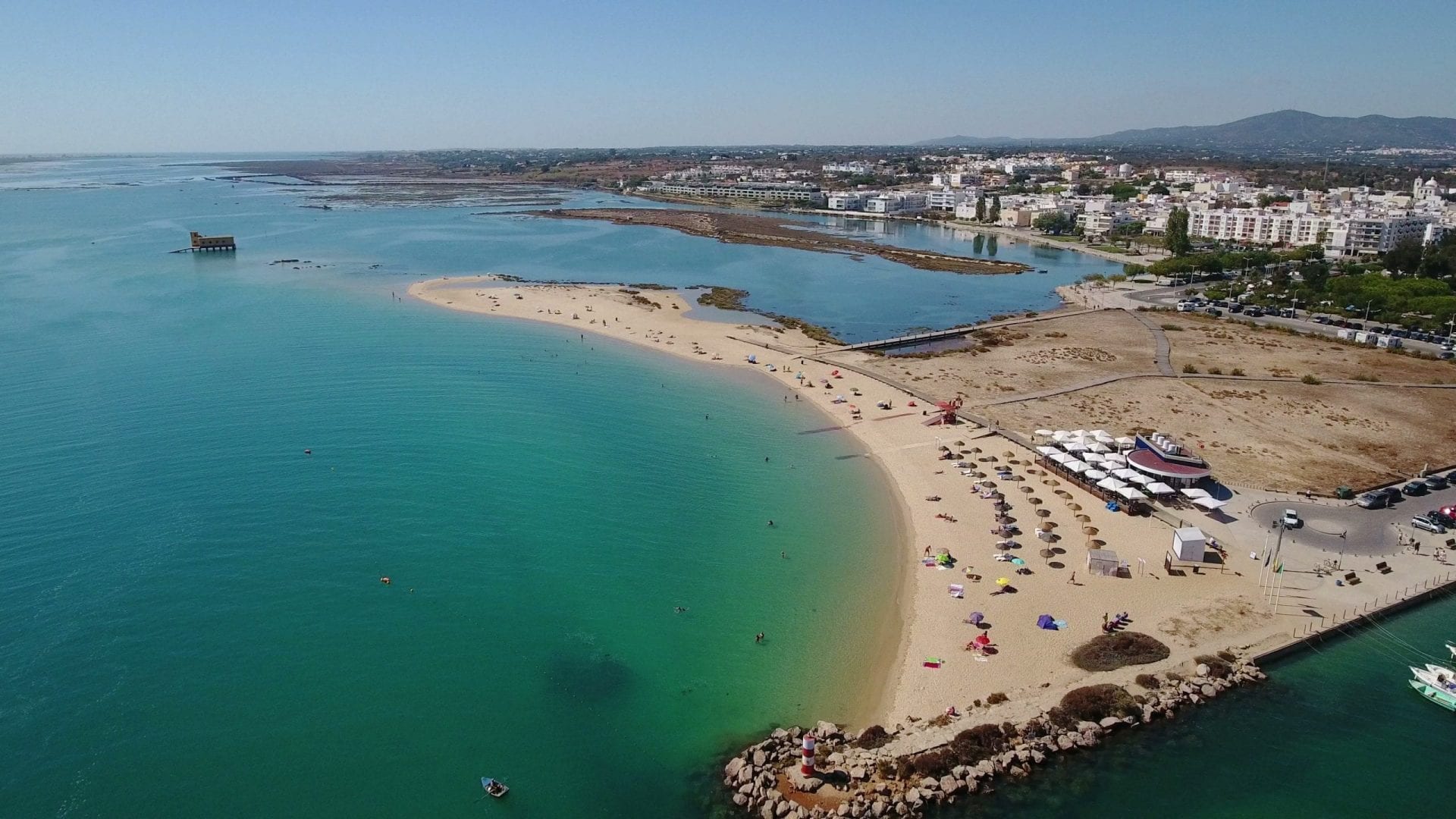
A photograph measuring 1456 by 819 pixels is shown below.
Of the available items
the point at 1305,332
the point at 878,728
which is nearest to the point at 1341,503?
the point at 878,728

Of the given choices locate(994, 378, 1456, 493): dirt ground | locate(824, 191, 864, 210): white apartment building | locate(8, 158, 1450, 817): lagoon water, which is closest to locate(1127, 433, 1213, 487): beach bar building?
locate(994, 378, 1456, 493): dirt ground

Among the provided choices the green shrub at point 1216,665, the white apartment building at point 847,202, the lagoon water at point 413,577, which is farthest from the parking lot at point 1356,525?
the white apartment building at point 847,202

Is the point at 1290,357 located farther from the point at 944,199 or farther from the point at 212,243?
the point at 944,199

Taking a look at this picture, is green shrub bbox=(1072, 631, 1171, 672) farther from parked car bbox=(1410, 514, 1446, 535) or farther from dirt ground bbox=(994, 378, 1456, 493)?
dirt ground bbox=(994, 378, 1456, 493)

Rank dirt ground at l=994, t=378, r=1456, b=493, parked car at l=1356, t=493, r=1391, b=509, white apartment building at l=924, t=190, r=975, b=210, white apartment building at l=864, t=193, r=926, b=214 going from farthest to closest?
white apartment building at l=924, t=190, r=975, b=210 < white apartment building at l=864, t=193, r=926, b=214 < dirt ground at l=994, t=378, r=1456, b=493 < parked car at l=1356, t=493, r=1391, b=509

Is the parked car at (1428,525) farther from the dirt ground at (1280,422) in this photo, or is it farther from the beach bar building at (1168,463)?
the beach bar building at (1168,463)

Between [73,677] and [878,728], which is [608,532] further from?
[73,677]
